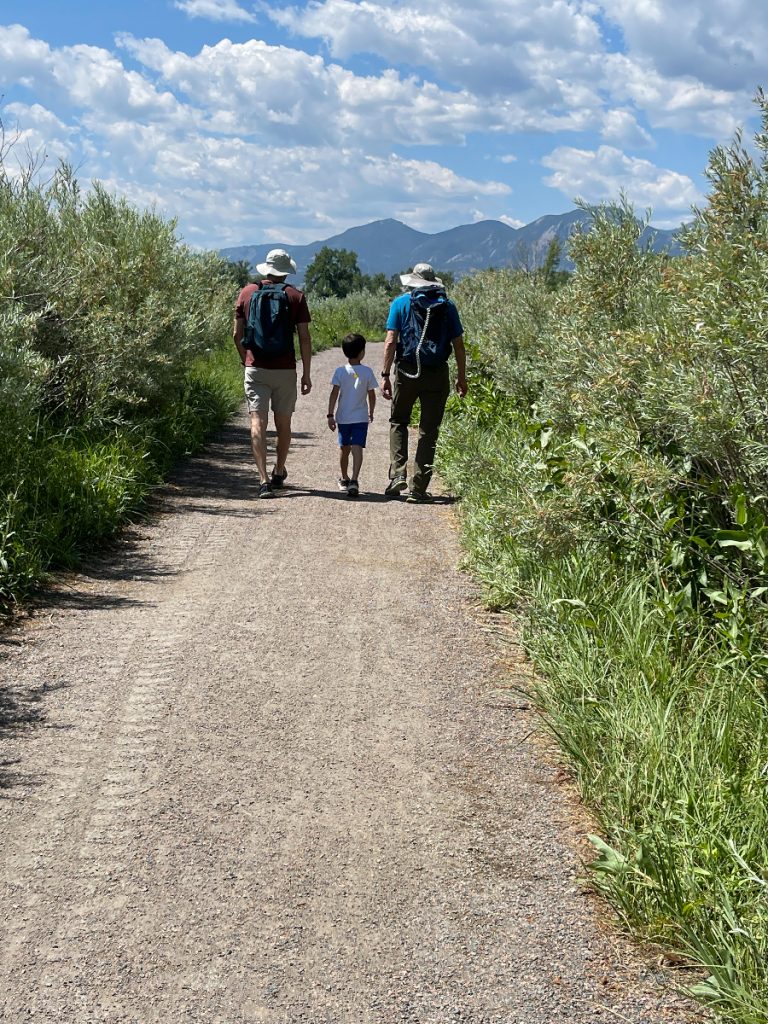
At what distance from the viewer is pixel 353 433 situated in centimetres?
1041

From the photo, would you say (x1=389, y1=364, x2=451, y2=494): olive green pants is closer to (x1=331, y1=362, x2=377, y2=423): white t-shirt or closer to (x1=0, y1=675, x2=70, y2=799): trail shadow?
(x1=331, y1=362, x2=377, y2=423): white t-shirt

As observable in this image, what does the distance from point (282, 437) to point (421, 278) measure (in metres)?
→ 1.94

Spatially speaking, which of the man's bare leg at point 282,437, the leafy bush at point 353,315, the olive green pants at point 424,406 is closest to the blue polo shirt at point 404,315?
the olive green pants at point 424,406

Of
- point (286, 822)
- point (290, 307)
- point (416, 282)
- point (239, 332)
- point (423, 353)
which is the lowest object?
point (286, 822)

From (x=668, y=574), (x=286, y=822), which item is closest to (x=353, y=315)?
(x=668, y=574)

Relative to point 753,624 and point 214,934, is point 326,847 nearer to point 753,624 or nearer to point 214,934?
point 214,934

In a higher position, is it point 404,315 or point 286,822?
point 404,315

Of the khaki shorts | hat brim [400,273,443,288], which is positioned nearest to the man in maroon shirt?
the khaki shorts

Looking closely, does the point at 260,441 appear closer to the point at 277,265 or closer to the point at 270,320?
the point at 270,320

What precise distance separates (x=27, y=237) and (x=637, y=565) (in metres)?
6.20

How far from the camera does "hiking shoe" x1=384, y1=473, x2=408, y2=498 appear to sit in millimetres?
10406

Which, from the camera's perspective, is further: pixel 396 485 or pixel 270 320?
pixel 396 485

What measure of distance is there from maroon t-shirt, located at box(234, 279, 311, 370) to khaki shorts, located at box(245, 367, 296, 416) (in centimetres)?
5

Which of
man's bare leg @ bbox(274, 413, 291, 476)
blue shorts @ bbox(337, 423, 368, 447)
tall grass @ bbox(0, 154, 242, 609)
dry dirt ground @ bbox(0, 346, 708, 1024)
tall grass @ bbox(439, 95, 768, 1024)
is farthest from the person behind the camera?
blue shorts @ bbox(337, 423, 368, 447)
